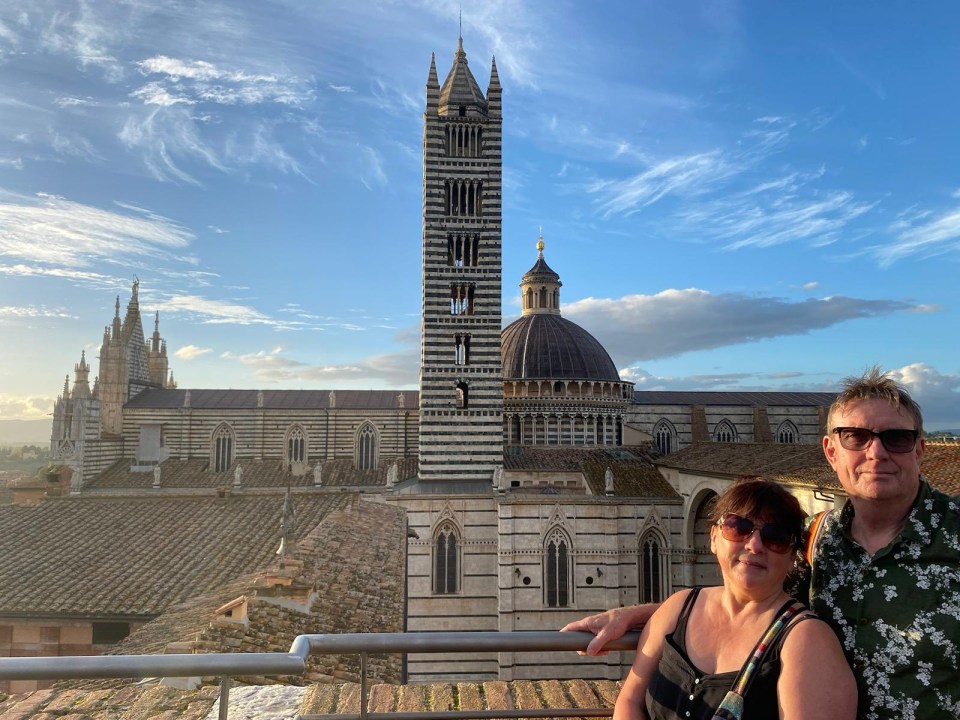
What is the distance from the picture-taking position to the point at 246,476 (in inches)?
1191

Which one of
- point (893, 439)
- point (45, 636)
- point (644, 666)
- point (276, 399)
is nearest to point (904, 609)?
point (893, 439)

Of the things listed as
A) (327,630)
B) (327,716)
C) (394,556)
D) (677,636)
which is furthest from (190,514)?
(677,636)

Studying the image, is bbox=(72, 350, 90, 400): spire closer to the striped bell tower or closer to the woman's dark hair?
the striped bell tower

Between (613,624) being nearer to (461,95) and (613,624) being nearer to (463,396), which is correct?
(463,396)

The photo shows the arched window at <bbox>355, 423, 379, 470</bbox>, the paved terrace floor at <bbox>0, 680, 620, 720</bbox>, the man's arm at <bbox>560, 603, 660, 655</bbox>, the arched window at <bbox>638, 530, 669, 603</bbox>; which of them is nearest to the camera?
the man's arm at <bbox>560, 603, 660, 655</bbox>

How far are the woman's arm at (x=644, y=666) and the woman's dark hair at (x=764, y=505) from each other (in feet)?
1.39

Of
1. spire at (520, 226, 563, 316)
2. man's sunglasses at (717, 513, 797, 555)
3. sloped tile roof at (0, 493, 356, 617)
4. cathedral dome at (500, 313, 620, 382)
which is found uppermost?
spire at (520, 226, 563, 316)

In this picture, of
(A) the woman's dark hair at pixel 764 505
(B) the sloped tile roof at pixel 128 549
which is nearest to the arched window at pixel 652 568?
(B) the sloped tile roof at pixel 128 549

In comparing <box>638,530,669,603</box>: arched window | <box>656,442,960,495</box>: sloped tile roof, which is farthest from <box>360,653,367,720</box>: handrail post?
<box>638,530,669,603</box>: arched window

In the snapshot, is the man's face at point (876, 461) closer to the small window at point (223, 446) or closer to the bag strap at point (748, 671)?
the bag strap at point (748, 671)

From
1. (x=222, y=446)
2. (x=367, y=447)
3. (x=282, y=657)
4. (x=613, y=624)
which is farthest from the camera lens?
(x=367, y=447)

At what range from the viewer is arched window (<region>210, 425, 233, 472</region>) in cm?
3347

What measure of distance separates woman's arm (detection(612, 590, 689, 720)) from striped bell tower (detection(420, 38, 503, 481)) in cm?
2171

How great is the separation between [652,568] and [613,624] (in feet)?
65.8
